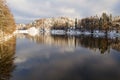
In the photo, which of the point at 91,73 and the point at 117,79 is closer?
the point at 117,79

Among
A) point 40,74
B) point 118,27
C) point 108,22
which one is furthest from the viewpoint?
point 108,22

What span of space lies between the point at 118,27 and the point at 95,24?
118ft

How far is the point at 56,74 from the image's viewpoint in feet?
77.6

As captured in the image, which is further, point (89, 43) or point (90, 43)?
point (89, 43)

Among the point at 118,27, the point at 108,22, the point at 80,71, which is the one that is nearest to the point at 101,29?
the point at 108,22

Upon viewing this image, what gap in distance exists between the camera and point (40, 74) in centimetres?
2339

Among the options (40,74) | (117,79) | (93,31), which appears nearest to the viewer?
(117,79)

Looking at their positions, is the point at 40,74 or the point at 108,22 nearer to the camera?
the point at 40,74

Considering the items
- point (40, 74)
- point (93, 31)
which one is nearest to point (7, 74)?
point (40, 74)

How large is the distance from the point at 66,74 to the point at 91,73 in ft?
9.26

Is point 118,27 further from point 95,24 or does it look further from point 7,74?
point 7,74

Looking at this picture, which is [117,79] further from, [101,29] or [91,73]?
[101,29]

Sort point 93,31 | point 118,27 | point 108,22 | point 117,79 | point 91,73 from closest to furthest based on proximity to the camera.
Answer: point 117,79
point 91,73
point 118,27
point 108,22
point 93,31

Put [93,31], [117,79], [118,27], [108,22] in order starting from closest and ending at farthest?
[117,79] < [118,27] < [108,22] < [93,31]
